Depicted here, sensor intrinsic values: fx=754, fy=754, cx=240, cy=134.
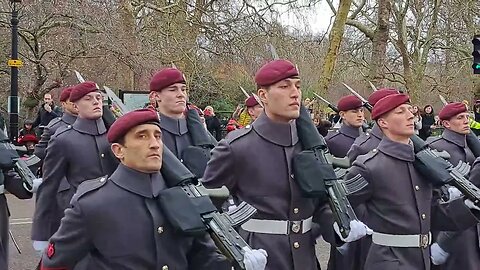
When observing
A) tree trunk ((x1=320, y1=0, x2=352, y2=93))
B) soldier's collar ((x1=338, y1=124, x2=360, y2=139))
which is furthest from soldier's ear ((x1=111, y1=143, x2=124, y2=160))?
tree trunk ((x1=320, y1=0, x2=352, y2=93))

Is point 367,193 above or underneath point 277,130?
underneath

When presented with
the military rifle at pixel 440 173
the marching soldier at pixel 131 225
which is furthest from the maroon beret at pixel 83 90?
the marching soldier at pixel 131 225

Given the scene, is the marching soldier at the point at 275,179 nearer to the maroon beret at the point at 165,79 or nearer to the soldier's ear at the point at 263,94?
the soldier's ear at the point at 263,94

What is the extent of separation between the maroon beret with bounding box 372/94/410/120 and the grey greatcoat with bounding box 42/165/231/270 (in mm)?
1943

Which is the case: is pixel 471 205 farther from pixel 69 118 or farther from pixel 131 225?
pixel 69 118

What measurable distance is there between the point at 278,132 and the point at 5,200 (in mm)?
2730

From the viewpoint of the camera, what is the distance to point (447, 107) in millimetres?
7031

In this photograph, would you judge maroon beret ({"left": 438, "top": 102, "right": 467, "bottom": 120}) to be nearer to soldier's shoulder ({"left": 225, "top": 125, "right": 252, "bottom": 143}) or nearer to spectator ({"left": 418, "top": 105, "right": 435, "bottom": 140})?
soldier's shoulder ({"left": 225, "top": 125, "right": 252, "bottom": 143})

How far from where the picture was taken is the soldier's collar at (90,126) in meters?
6.23

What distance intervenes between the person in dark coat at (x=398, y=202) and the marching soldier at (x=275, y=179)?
485 millimetres

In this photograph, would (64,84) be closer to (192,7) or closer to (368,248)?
(192,7)

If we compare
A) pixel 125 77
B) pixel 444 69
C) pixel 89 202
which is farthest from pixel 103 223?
pixel 444 69

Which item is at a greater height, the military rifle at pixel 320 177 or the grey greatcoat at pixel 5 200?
the military rifle at pixel 320 177

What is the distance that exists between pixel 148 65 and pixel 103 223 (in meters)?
14.3
